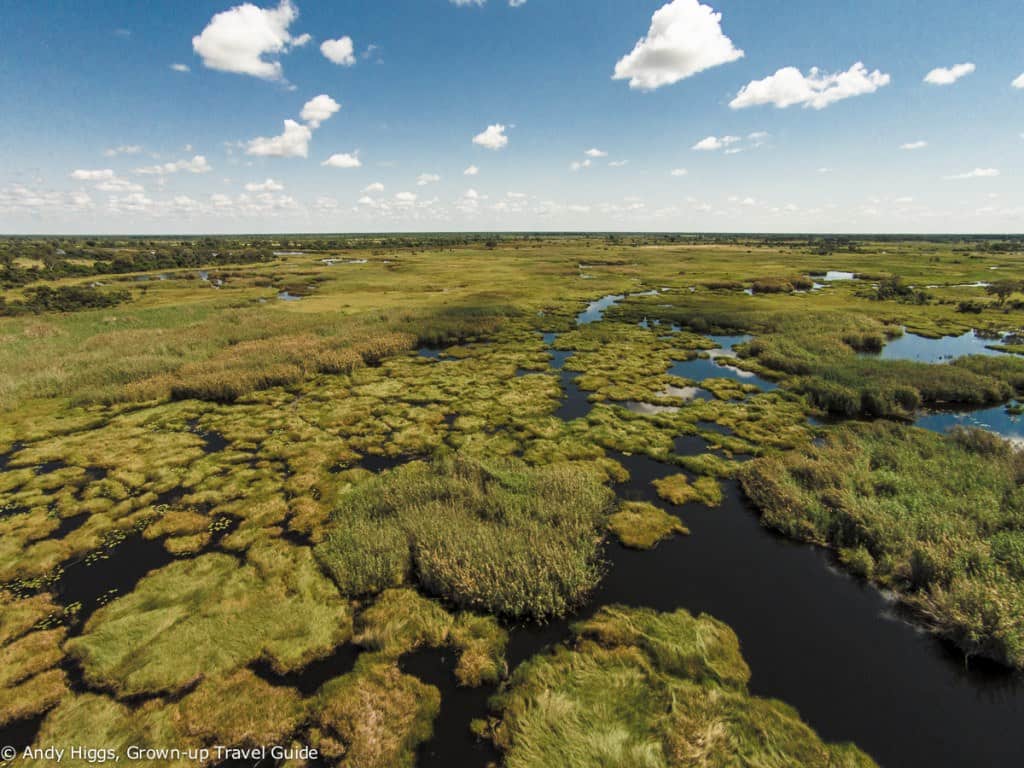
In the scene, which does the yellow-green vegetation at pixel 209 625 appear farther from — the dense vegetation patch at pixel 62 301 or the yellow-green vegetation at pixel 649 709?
the dense vegetation patch at pixel 62 301

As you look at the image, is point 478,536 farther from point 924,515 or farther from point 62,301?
point 62,301

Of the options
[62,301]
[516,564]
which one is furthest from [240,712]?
[62,301]

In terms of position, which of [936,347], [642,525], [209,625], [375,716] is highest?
[936,347]

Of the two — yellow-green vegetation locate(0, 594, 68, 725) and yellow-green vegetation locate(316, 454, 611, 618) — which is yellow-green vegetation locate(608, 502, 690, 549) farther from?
yellow-green vegetation locate(0, 594, 68, 725)

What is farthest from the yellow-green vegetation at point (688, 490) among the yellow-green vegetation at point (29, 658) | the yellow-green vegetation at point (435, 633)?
the yellow-green vegetation at point (29, 658)

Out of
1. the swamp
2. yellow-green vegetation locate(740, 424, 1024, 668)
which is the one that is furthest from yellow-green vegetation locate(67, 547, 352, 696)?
yellow-green vegetation locate(740, 424, 1024, 668)

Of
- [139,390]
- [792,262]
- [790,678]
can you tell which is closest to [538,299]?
[139,390]

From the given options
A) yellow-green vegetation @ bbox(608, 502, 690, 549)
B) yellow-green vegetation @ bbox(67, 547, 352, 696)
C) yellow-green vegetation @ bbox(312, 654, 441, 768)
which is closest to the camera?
yellow-green vegetation @ bbox(312, 654, 441, 768)
